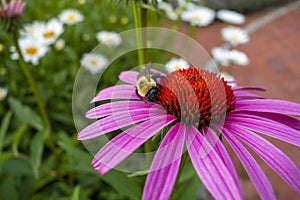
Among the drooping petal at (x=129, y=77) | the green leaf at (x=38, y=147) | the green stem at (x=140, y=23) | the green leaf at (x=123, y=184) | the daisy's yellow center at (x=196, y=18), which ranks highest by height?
the daisy's yellow center at (x=196, y=18)

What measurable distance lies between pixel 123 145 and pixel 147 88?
0.35 feet

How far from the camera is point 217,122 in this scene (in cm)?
50

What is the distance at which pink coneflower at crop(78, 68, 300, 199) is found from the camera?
1.32ft

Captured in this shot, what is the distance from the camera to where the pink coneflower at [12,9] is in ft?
2.87

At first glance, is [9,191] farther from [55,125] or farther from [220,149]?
[220,149]

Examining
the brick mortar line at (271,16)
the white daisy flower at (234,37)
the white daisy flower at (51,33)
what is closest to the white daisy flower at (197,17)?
the white daisy flower at (234,37)

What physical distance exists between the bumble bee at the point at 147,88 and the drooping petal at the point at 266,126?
0.35ft

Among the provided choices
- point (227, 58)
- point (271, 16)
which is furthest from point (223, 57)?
point (271, 16)

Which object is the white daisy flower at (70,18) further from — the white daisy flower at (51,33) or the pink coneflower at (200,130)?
the pink coneflower at (200,130)

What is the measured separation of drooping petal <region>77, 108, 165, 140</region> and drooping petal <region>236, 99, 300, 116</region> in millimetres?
140

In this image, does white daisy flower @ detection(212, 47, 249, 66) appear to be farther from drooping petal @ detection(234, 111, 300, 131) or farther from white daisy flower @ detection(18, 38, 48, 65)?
drooping petal @ detection(234, 111, 300, 131)

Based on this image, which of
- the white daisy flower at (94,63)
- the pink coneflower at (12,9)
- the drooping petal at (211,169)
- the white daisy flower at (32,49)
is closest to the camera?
the drooping petal at (211,169)

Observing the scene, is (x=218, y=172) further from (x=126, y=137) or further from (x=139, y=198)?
(x=139, y=198)

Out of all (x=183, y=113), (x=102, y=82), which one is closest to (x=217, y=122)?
(x=183, y=113)
